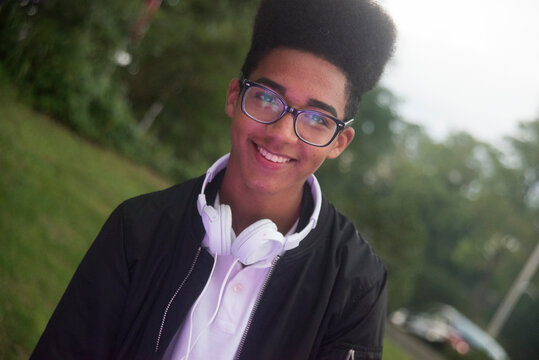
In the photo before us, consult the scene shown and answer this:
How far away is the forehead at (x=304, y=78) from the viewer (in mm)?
1960

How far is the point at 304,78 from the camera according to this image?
6.45 ft

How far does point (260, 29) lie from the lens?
2.22 meters

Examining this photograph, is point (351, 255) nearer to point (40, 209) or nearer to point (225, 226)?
point (225, 226)

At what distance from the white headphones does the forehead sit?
0.54m

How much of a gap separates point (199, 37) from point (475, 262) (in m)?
22.0

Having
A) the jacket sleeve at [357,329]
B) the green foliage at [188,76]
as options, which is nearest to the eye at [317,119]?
the jacket sleeve at [357,329]

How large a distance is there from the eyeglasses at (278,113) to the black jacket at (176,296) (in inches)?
16.2

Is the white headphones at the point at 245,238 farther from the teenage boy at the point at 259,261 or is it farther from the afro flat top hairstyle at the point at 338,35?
the afro flat top hairstyle at the point at 338,35

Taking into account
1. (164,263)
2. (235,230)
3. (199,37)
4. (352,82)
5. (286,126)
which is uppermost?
(199,37)

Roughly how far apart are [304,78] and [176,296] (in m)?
1.07

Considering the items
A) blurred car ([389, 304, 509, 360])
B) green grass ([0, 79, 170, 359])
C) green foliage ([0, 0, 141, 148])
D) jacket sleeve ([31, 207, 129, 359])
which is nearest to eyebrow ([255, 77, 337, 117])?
jacket sleeve ([31, 207, 129, 359])

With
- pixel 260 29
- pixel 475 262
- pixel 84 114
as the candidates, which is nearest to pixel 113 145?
pixel 84 114

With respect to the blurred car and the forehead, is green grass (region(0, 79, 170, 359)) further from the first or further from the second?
the blurred car

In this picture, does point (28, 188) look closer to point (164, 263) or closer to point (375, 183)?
point (164, 263)
